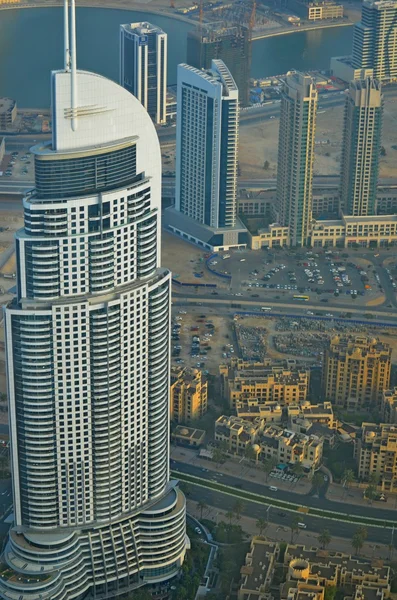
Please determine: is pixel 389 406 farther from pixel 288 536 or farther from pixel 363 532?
A: pixel 288 536

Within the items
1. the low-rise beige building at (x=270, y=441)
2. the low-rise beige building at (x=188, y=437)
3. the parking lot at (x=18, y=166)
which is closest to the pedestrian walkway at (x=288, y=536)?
the low-rise beige building at (x=270, y=441)

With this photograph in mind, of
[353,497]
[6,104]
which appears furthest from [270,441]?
[6,104]

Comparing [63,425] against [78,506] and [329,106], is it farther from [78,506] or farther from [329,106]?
[329,106]

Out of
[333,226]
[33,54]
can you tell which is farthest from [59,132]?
[33,54]

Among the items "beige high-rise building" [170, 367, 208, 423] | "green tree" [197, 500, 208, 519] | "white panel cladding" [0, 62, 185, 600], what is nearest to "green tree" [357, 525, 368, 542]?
"green tree" [197, 500, 208, 519]

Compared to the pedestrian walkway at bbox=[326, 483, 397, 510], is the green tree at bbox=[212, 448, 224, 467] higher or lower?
higher

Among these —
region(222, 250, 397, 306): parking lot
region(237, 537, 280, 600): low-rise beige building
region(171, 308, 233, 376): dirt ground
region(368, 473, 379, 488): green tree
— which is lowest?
region(222, 250, 397, 306): parking lot

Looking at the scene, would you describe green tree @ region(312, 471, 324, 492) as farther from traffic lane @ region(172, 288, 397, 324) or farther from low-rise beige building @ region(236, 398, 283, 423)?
traffic lane @ region(172, 288, 397, 324)
